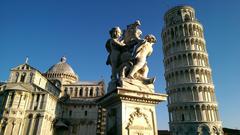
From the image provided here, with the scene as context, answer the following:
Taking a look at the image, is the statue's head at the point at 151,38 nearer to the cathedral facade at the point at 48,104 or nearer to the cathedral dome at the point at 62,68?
the cathedral facade at the point at 48,104

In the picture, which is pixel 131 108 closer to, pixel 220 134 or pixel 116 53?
pixel 116 53

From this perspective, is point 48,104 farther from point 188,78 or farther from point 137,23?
point 137,23

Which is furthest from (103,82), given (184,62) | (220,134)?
(220,134)

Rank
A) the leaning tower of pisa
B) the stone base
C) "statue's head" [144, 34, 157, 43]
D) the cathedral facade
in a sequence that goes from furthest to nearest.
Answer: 1. the leaning tower of pisa
2. the cathedral facade
3. "statue's head" [144, 34, 157, 43]
4. the stone base

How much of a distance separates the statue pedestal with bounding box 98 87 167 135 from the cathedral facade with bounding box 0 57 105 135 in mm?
29789

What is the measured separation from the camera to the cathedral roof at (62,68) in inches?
Answer: 2608

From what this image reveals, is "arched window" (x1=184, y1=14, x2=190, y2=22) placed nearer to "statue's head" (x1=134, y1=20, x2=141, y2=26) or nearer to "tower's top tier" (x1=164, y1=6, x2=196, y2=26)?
"tower's top tier" (x1=164, y1=6, x2=196, y2=26)

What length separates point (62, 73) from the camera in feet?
214

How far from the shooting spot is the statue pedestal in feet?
15.3

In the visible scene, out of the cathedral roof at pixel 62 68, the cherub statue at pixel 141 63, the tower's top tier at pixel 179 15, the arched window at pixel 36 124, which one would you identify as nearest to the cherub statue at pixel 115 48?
the cherub statue at pixel 141 63

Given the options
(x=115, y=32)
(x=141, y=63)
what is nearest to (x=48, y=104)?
(x=115, y=32)

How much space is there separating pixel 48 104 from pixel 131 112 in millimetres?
43989

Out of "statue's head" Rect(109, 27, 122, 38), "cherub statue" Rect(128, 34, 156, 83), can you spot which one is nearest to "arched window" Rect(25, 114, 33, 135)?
"statue's head" Rect(109, 27, 122, 38)

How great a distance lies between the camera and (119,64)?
6.00m
